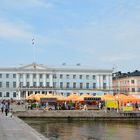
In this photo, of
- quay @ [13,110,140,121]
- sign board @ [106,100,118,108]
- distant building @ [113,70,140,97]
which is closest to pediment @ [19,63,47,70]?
distant building @ [113,70,140,97]

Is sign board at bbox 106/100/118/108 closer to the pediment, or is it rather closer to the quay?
the quay

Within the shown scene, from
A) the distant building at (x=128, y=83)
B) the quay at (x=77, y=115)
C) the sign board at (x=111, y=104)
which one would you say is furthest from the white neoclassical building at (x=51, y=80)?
the quay at (x=77, y=115)

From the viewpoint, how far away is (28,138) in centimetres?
2636

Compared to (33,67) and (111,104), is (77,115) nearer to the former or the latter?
(111,104)

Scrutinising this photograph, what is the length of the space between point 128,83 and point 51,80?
106 ft

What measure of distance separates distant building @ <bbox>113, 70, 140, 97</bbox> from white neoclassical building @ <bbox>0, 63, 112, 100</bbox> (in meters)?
12.3

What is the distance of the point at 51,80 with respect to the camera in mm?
149000

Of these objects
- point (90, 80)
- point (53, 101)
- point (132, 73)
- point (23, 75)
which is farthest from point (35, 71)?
point (53, 101)

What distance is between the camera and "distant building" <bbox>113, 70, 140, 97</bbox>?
162 m

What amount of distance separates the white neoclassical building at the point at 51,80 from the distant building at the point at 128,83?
1226cm

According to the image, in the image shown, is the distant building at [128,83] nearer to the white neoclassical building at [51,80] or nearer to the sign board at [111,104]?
the white neoclassical building at [51,80]

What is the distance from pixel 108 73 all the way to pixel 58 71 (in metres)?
16.5

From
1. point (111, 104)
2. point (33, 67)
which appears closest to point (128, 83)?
point (33, 67)

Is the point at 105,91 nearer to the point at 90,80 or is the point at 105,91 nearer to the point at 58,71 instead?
the point at 90,80
